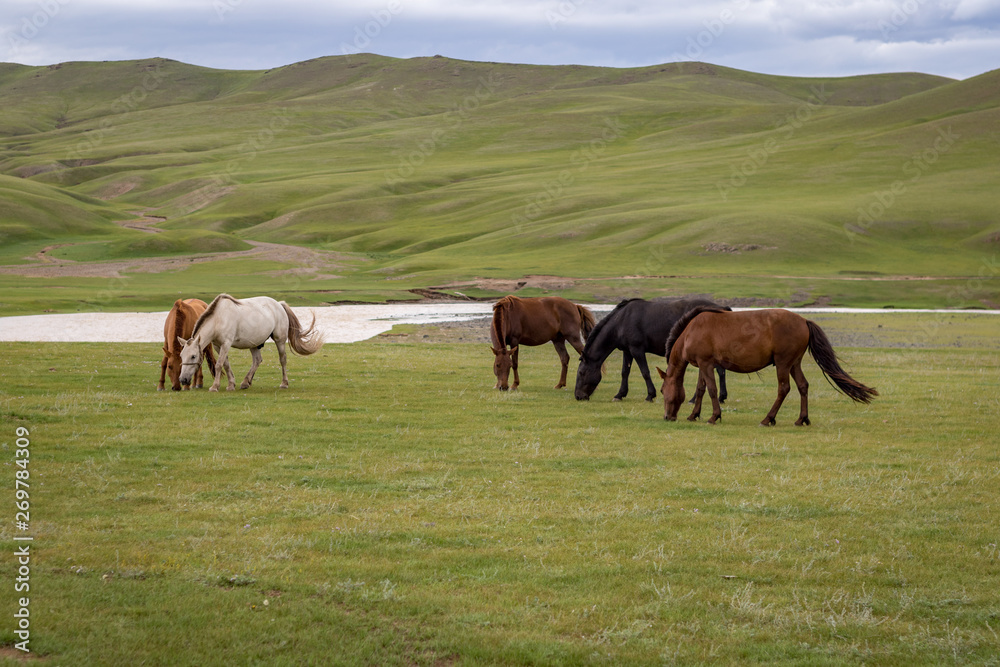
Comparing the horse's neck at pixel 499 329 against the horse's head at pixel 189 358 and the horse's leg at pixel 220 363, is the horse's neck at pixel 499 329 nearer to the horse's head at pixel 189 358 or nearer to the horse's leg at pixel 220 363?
the horse's leg at pixel 220 363

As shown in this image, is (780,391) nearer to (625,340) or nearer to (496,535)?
(625,340)

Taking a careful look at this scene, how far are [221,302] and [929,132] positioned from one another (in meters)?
123

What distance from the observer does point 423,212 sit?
109m

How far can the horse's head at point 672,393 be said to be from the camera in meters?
16.1

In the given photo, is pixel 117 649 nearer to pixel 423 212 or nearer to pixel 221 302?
pixel 221 302

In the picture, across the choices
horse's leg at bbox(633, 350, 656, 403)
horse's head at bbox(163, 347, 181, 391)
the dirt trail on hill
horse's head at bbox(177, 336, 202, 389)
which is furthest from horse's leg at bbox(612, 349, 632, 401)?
the dirt trail on hill

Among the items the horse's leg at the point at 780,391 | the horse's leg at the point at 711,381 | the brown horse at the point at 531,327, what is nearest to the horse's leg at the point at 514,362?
the brown horse at the point at 531,327

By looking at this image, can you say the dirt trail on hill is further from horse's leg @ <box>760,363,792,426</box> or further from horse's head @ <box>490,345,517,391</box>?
horse's leg @ <box>760,363,792,426</box>

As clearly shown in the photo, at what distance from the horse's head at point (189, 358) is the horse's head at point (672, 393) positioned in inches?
386

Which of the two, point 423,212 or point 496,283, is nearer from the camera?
point 496,283

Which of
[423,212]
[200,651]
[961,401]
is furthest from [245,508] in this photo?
[423,212]

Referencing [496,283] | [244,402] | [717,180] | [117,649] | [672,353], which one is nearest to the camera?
[117,649]

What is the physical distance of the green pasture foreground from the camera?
643 centimetres

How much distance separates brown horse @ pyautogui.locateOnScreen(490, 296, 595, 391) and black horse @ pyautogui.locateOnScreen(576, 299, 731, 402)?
5.95 feet
